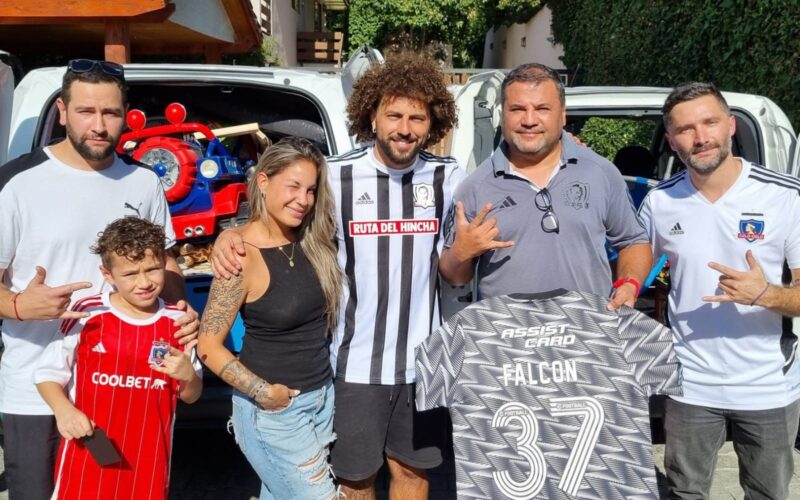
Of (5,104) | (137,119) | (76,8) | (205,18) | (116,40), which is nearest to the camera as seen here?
(5,104)

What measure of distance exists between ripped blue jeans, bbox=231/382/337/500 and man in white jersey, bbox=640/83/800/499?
4.68 ft

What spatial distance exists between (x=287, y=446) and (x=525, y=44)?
1020 inches

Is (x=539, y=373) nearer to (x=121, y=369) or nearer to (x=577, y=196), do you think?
(x=577, y=196)

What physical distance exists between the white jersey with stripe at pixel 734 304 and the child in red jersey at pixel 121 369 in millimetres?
1867

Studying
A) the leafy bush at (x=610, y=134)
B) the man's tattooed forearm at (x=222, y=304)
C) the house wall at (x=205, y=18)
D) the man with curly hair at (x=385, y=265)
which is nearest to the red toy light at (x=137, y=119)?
the man with curly hair at (x=385, y=265)

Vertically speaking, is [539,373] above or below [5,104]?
below

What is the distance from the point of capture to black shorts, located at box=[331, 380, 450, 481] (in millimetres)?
2900

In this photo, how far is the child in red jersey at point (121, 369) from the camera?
2.55 meters

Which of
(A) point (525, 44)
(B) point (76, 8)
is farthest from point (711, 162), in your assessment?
(A) point (525, 44)

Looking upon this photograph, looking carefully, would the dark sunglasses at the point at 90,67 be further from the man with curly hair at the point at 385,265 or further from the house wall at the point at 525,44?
the house wall at the point at 525,44

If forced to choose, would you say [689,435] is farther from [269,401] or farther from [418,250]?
[269,401]

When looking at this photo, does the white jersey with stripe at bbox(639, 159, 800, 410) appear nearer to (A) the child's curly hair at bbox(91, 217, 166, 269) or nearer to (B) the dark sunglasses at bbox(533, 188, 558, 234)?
(B) the dark sunglasses at bbox(533, 188, 558, 234)

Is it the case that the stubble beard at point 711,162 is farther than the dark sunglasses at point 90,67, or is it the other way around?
the stubble beard at point 711,162

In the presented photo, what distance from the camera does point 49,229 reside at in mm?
2607
